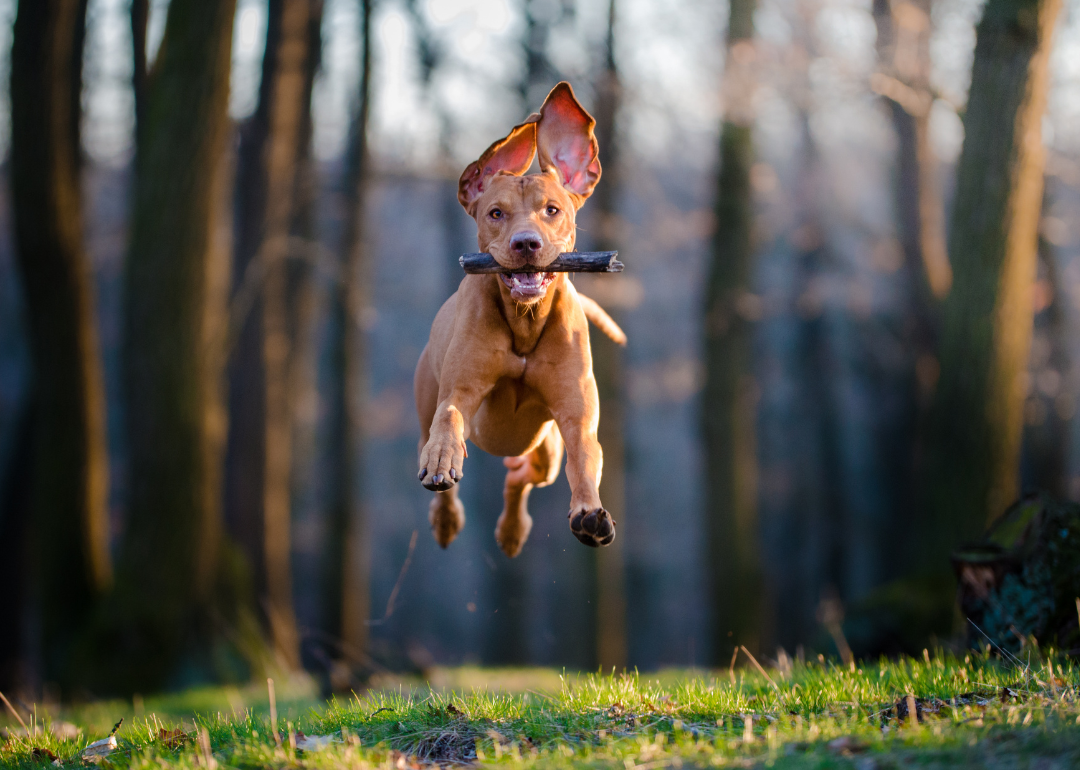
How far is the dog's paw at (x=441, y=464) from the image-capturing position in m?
3.38

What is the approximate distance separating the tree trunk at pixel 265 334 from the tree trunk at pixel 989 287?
8909mm

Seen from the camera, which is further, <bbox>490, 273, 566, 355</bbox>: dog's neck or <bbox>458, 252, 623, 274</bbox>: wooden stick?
<bbox>490, 273, 566, 355</bbox>: dog's neck

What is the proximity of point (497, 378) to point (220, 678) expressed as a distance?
7.50 meters

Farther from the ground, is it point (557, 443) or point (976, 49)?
point (976, 49)

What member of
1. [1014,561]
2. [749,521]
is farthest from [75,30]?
[1014,561]

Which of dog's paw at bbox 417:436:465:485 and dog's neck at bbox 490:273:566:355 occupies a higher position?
dog's neck at bbox 490:273:566:355

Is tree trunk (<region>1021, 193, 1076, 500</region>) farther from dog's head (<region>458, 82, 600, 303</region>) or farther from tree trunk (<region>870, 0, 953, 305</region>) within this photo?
dog's head (<region>458, 82, 600, 303</region>)

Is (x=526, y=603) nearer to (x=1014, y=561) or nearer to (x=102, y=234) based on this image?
(x=102, y=234)

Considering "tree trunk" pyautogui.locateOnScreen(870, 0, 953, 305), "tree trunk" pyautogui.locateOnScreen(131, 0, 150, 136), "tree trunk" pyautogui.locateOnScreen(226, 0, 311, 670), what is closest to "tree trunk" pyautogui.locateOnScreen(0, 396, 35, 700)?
"tree trunk" pyautogui.locateOnScreen(226, 0, 311, 670)

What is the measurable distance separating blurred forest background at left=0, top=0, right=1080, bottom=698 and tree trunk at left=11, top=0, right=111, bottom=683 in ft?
0.11

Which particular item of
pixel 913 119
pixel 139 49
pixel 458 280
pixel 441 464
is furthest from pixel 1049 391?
pixel 139 49

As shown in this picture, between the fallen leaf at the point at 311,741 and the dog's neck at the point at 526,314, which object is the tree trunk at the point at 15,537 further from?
the dog's neck at the point at 526,314

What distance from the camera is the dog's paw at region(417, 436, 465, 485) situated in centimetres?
338

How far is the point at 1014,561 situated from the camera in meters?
5.39
